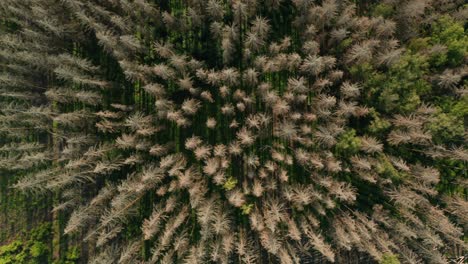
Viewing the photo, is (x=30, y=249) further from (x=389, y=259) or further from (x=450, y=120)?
(x=450, y=120)

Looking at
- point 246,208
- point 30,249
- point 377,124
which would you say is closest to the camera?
point 377,124

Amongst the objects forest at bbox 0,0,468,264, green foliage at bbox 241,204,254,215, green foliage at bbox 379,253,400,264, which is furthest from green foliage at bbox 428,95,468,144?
green foliage at bbox 241,204,254,215

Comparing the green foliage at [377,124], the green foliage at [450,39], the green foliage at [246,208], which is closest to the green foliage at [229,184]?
the green foliage at [246,208]

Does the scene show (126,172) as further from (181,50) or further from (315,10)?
(315,10)

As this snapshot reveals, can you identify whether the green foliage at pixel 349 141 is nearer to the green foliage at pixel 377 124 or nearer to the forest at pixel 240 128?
the forest at pixel 240 128

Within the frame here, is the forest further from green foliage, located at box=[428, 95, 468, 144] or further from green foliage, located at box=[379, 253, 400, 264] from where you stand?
green foliage, located at box=[379, 253, 400, 264]

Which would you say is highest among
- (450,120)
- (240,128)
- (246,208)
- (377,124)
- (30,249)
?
(450,120)

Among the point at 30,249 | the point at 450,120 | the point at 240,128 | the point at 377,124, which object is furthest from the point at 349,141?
the point at 30,249
